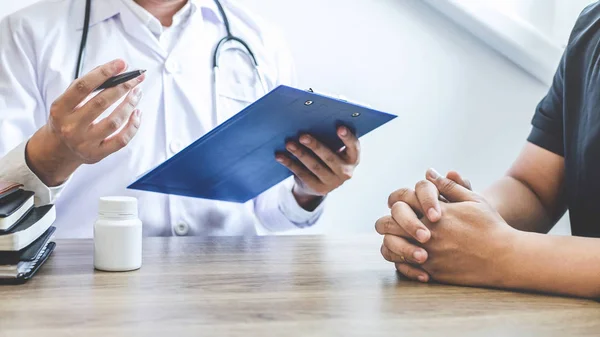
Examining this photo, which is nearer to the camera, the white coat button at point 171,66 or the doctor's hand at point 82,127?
the doctor's hand at point 82,127

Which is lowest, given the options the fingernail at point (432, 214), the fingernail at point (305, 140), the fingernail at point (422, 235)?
the fingernail at point (305, 140)

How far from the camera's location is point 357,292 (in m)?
0.80

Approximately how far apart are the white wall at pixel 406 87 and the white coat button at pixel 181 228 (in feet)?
1.96

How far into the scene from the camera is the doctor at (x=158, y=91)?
49.8 inches

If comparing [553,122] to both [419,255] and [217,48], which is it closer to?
[419,255]

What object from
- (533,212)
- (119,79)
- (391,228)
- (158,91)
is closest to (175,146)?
(158,91)

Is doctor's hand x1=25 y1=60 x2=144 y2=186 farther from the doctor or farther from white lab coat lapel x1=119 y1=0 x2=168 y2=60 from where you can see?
white lab coat lapel x1=119 y1=0 x2=168 y2=60

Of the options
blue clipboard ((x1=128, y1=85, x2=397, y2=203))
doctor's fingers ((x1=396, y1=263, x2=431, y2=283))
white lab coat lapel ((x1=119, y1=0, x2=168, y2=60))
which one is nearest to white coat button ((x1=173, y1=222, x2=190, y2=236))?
blue clipboard ((x1=128, y1=85, x2=397, y2=203))

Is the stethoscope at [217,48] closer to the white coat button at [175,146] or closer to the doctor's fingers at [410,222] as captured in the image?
the white coat button at [175,146]

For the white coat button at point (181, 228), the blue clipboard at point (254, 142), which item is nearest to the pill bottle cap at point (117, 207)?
the blue clipboard at point (254, 142)

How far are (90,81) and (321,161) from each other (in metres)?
0.46

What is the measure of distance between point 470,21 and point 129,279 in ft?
4.39

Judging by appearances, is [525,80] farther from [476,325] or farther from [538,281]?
[476,325]

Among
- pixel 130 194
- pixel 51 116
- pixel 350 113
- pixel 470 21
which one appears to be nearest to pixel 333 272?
pixel 350 113
